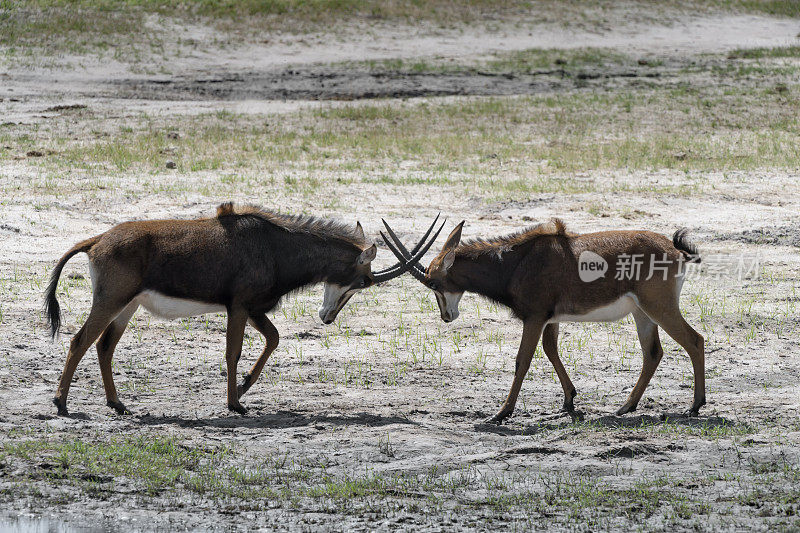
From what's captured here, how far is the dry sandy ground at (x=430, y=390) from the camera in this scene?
768 cm

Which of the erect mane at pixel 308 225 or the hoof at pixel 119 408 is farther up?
the erect mane at pixel 308 225

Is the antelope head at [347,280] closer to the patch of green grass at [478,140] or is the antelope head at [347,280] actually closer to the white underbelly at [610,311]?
the white underbelly at [610,311]

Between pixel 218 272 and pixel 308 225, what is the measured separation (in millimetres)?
1027

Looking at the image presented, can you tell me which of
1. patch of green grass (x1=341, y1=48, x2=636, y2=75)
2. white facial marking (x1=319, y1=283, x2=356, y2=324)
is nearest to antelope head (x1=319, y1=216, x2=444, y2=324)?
white facial marking (x1=319, y1=283, x2=356, y2=324)

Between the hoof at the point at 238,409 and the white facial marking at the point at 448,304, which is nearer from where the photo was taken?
the hoof at the point at 238,409

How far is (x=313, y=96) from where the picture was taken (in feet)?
88.6

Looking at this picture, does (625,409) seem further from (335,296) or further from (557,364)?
(335,296)

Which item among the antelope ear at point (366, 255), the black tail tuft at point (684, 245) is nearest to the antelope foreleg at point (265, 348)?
the antelope ear at point (366, 255)

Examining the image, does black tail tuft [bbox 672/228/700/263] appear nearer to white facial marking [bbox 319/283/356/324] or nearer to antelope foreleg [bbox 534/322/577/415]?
antelope foreleg [bbox 534/322/577/415]

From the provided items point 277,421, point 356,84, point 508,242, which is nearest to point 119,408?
point 277,421

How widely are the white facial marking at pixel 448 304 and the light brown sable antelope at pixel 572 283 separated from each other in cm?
3

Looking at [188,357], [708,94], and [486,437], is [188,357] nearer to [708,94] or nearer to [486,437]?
[486,437]

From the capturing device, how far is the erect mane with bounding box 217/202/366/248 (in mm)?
10297

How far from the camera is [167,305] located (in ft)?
31.9
